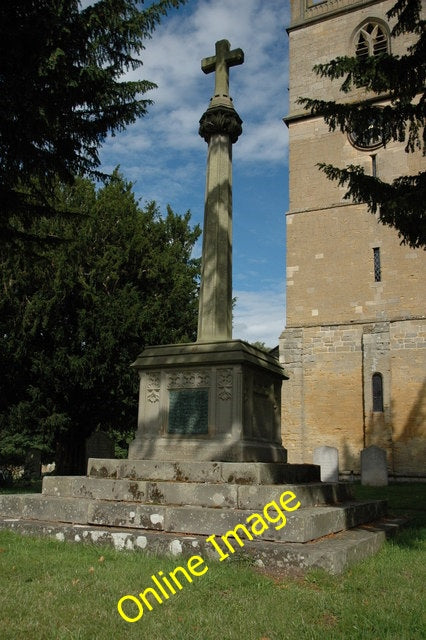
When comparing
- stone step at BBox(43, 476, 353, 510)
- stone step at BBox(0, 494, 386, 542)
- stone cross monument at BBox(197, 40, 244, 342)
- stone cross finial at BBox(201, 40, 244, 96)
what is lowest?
stone step at BBox(0, 494, 386, 542)

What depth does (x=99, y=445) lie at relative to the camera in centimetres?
1903

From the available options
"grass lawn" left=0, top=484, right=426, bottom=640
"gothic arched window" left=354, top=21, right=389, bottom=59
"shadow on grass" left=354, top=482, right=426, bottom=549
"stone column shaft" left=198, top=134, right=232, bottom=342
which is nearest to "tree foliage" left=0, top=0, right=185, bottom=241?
"stone column shaft" left=198, top=134, right=232, bottom=342

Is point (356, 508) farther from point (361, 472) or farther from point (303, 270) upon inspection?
point (303, 270)

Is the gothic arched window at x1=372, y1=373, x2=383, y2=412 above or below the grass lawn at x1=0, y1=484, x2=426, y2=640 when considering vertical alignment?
above

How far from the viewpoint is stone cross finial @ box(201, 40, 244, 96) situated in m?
8.98

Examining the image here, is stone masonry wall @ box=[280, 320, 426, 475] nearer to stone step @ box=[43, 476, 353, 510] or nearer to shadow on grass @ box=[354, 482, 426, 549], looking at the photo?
shadow on grass @ box=[354, 482, 426, 549]

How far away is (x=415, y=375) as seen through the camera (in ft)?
63.0

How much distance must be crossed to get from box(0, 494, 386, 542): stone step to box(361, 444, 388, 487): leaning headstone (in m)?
10.9

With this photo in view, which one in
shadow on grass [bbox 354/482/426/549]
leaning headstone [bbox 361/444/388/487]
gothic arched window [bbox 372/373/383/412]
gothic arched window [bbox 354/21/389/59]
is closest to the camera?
A: shadow on grass [bbox 354/482/426/549]

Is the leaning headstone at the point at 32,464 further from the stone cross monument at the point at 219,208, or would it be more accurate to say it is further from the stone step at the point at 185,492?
the stone cross monument at the point at 219,208

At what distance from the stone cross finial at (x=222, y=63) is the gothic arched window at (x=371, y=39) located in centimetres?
1639

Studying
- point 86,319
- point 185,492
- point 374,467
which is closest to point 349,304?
point 374,467

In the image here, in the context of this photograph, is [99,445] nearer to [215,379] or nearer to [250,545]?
[215,379]

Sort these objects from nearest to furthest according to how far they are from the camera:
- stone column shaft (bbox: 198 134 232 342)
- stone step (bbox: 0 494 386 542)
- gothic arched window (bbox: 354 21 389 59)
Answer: stone step (bbox: 0 494 386 542)
stone column shaft (bbox: 198 134 232 342)
gothic arched window (bbox: 354 21 389 59)
